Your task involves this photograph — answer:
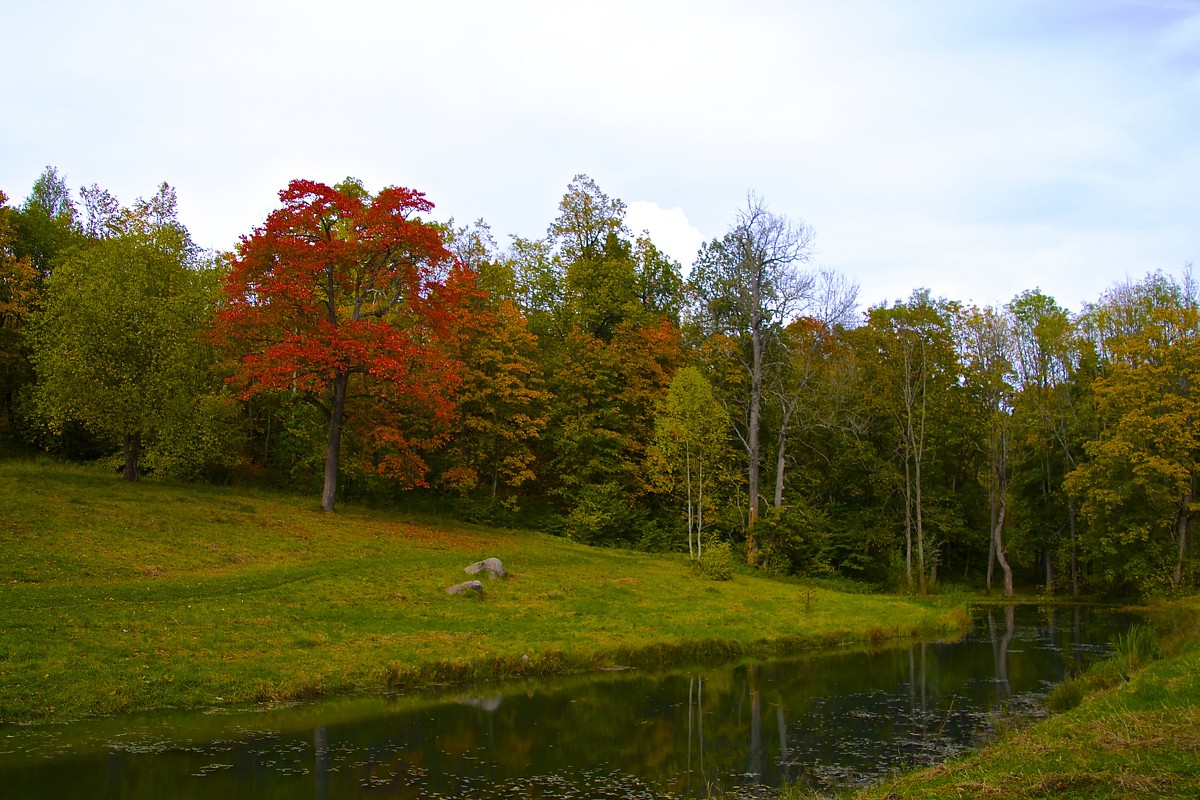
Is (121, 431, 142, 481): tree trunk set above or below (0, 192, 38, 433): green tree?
below

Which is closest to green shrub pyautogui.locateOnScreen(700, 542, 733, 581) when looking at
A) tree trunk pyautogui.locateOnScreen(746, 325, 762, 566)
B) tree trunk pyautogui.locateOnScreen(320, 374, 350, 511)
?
tree trunk pyautogui.locateOnScreen(746, 325, 762, 566)

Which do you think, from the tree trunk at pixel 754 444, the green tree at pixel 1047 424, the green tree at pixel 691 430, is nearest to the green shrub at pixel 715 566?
the green tree at pixel 691 430

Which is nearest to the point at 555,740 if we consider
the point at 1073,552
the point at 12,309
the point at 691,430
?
the point at 691,430

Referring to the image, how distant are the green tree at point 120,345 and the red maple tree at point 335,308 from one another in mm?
2359

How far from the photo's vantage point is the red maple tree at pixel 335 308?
36312 millimetres

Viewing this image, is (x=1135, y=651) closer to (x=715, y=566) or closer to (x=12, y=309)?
(x=715, y=566)

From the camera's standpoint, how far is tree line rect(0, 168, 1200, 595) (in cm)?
3678

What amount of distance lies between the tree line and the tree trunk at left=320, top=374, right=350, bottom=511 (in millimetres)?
147

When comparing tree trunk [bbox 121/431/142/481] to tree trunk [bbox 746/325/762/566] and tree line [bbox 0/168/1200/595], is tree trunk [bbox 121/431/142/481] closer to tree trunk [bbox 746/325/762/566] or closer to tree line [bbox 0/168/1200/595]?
tree line [bbox 0/168/1200/595]

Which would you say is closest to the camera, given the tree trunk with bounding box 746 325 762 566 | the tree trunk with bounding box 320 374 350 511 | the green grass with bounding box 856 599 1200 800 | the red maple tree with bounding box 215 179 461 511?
the green grass with bounding box 856 599 1200 800

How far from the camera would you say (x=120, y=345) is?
34.6 m

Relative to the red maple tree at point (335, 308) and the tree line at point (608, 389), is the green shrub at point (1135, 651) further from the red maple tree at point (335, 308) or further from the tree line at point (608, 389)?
the red maple tree at point (335, 308)

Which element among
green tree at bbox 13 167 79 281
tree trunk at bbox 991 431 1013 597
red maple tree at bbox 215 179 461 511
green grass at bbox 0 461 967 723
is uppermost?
green tree at bbox 13 167 79 281

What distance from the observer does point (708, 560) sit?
1486 inches
